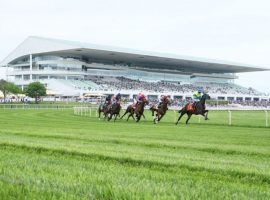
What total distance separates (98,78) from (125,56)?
748 cm

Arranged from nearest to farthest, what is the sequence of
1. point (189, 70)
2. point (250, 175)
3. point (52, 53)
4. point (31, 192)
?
1. point (31, 192)
2. point (250, 175)
3. point (52, 53)
4. point (189, 70)

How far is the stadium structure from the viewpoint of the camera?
94.8 m

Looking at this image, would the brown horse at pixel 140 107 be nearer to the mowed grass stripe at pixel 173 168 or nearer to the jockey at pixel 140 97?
the jockey at pixel 140 97

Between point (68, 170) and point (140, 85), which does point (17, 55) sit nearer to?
point (140, 85)

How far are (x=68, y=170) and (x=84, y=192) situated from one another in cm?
175

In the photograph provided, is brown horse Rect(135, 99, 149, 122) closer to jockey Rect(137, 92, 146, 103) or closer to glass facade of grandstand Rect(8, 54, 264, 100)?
jockey Rect(137, 92, 146, 103)

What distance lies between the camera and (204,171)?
23.4ft

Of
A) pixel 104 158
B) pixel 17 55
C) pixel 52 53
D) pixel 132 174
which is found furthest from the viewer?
pixel 17 55

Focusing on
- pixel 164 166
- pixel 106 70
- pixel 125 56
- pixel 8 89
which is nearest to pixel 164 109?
pixel 164 166

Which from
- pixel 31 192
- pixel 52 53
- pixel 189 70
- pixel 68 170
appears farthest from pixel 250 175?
pixel 189 70

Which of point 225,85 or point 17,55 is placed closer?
point 17,55

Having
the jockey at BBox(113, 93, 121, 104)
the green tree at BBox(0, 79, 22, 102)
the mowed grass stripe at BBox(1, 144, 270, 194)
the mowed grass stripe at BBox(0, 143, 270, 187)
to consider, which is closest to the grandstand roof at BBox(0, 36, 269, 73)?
the green tree at BBox(0, 79, 22, 102)

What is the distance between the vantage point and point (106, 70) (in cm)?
10812

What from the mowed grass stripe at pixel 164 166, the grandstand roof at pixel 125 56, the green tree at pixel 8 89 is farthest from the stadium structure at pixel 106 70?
the mowed grass stripe at pixel 164 166
